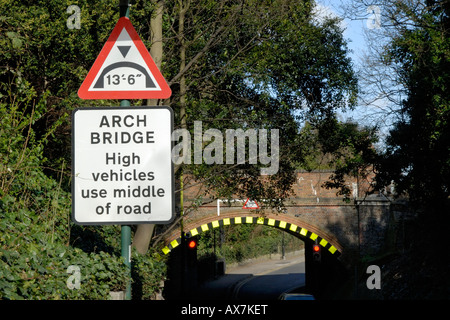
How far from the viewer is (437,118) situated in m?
16.5

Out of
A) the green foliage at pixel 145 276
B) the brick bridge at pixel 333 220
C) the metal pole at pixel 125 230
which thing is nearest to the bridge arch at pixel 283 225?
the brick bridge at pixel 333 220

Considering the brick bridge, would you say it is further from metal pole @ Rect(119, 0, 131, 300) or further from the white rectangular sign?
the white rectangular sign

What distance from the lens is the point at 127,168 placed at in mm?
4379

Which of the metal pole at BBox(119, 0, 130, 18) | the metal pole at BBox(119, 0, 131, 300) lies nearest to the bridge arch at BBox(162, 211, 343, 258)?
the metal pole at BBox(119, 0, 131, 300)

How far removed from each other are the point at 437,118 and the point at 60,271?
12.9 metres

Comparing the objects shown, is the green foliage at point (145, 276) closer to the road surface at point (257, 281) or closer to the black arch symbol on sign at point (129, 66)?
the black arch symbol on sign at point (129, 66)

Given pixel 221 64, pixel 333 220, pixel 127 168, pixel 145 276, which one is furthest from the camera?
pixel 333 220

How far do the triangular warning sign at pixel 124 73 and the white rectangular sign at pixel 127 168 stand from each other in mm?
222

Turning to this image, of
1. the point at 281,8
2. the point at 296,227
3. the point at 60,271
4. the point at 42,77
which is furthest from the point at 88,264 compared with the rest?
the point at 296,227

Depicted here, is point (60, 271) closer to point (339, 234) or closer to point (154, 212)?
point (154, 212)

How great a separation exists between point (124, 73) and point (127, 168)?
734 millimetres

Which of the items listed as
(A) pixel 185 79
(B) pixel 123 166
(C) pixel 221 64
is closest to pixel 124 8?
(B) pixel 123 166

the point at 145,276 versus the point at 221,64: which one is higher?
the point at 221,64

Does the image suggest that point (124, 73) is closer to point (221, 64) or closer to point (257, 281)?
point (221, 64)
